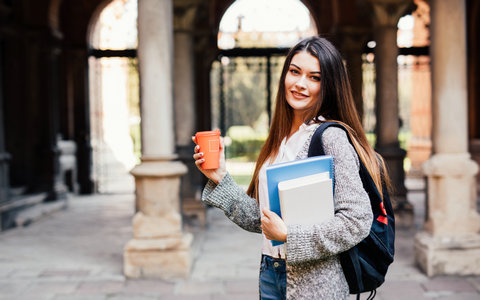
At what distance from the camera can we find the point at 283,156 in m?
1.72

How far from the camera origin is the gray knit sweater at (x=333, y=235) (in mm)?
1422

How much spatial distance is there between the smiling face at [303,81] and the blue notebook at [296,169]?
28 cm

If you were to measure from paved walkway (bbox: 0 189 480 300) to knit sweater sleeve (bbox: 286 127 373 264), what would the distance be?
279 cm

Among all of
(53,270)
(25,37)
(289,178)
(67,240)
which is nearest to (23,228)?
(67,240)

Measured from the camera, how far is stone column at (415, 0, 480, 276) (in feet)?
15.2

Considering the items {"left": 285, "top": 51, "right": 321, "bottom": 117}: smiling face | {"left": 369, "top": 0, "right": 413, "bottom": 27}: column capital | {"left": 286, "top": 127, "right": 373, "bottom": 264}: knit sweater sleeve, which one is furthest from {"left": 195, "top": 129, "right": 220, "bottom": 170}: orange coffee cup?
{"left": 369, "top": 0, "right": 413, "bottom": 27}: column capital

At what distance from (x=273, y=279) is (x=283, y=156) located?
1.39 ft

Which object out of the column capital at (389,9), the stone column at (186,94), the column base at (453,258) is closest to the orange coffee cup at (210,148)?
the column base at (453,258)

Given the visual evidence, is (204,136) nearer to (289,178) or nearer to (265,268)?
(289,178)

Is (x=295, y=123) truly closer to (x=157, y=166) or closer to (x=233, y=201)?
(x=233, y=201)

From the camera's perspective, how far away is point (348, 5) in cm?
984

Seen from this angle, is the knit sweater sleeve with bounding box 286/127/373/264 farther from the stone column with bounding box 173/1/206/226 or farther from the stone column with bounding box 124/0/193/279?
the stone column with bounding box 173/1/206/226

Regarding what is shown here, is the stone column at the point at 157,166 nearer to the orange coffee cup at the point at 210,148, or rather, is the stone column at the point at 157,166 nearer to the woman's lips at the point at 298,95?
the orange coffee cup at the point at 210,148

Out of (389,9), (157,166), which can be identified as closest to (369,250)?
(157,166)
